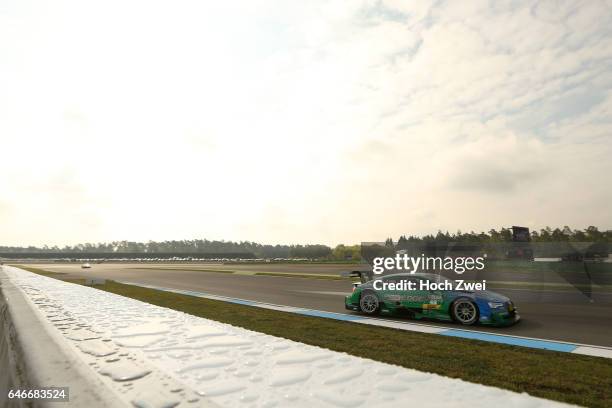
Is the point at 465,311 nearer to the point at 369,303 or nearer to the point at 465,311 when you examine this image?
the point at 465,311

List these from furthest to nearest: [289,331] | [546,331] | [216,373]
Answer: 1. [546,331]
2. [289,331]
3. [216,373]

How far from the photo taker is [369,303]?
11.2 m

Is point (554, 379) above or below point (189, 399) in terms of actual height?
below

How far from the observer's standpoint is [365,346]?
654 centimetres

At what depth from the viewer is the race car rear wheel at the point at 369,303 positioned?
11109mm

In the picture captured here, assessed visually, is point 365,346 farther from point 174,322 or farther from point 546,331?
point 546,331

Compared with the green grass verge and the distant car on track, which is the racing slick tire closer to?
the distant car on track

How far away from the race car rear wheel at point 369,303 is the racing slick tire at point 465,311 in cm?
221

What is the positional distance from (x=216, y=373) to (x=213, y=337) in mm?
2253

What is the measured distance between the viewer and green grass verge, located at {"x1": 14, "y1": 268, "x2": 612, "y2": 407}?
4.48 metres

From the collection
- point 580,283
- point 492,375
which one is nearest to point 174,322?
point 492,375

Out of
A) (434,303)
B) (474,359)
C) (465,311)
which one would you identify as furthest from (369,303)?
(474,359)

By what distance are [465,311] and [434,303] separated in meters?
0.80

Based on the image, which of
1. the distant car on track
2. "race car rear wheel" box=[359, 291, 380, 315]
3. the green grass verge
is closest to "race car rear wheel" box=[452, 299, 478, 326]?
the distant car on track
